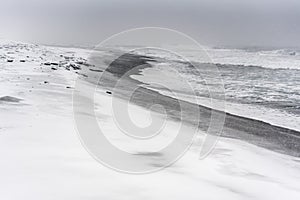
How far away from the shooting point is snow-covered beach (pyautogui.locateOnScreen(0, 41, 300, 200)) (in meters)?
5.80

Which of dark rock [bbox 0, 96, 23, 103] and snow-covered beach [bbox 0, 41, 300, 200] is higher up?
dark rock [bbox 0, 96, 23, 103]

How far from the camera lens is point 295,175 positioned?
28.3ft

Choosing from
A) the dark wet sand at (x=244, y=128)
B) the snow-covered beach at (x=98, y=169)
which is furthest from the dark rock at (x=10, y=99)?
the dark wet sand at (x=244, y=128)

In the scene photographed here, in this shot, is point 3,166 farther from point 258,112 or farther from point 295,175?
point 258,112

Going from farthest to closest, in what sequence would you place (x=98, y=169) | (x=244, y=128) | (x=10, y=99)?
(x=244, y=128) → (x=10, y=99) → (x=98, y=169)

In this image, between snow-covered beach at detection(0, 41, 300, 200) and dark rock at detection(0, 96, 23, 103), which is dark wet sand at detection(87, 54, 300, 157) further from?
dark rock at detection(0, 96, 23, 103)

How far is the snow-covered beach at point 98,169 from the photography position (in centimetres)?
580

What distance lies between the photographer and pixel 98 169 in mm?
6703

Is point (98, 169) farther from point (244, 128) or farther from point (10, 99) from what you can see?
point (244, 128)

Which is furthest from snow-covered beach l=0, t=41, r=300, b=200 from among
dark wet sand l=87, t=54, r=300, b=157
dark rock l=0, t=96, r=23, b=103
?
dark wet sand l=87, t=54, r=300, b=157

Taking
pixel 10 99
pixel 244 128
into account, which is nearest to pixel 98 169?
pixel 10 99

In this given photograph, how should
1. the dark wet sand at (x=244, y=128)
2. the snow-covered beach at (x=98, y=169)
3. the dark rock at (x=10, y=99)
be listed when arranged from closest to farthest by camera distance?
1. the snow-covered beach at (x=98, y=169)
2. the dark rock at (x=10, y=99)
3. the dark wet sand at (x=244, y=128)

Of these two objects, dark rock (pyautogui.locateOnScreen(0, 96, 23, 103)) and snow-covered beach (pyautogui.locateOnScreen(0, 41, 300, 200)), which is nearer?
snow-covered beach (pyautogui.locateOnScreen(0, 41, 300, 200))

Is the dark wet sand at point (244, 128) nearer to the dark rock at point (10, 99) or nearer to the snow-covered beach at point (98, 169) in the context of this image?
the snow-covered beach at point (98, 169)
